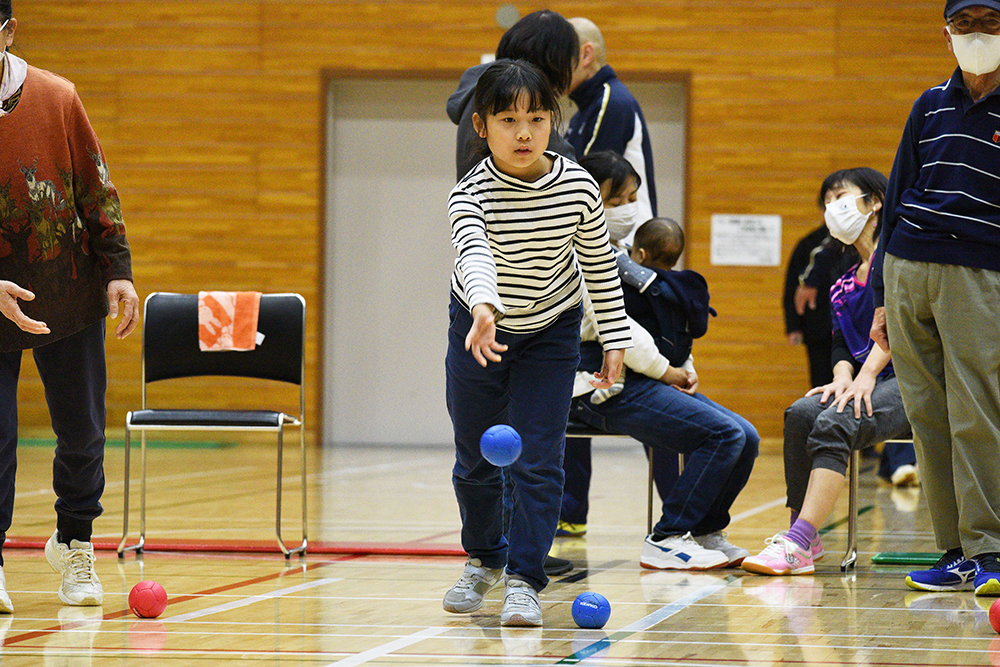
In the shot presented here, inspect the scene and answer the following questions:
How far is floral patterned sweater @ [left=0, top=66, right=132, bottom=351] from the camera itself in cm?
273

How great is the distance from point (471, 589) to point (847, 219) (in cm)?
177

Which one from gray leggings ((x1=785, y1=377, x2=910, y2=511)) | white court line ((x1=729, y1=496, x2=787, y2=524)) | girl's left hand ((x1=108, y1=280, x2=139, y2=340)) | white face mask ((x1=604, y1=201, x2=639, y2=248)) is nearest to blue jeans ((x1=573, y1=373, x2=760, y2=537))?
gray leggings ((x1=785, y1=377, x2=910, y2=511))

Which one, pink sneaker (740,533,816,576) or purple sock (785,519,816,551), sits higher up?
purple sock (785,519,816,551)

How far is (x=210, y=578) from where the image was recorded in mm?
3225

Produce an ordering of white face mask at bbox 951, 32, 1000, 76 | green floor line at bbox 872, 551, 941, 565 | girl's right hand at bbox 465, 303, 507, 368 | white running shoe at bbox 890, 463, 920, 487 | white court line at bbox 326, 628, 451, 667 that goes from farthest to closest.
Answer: white running shoe at bbox 890, 463, 920, 487
green floor line at bbox 872, 551, 941, 565
white face mask at bbox 951, 32, 1000, 76
girl's right hand at bbox 465, 303, 507, 368
white court line at bbox 326, 628, 451, 667

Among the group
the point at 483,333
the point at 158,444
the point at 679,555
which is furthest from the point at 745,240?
the point at 483,333

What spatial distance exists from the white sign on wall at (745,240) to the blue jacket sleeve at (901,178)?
5.09 meters

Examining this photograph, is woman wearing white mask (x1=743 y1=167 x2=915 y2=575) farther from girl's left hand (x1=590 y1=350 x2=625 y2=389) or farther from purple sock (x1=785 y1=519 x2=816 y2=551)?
girl's left hand (x1=590 y1=350 x2=625 y2=389)

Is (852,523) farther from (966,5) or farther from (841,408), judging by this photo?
(966,5)

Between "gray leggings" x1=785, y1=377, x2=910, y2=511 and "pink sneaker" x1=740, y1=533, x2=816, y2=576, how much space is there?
0.85 ft

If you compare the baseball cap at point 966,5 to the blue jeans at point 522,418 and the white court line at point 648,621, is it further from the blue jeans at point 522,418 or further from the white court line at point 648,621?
the white court line at point 648,621

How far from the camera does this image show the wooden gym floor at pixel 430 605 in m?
2.29

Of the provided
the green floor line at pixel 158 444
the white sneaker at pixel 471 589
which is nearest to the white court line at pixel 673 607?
the white sneaker at pixel 471 589

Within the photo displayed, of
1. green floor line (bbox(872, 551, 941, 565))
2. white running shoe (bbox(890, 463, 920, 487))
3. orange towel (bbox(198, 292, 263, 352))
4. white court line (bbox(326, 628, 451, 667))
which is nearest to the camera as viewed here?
white court line (bbox(326, 628, 451, 667))
